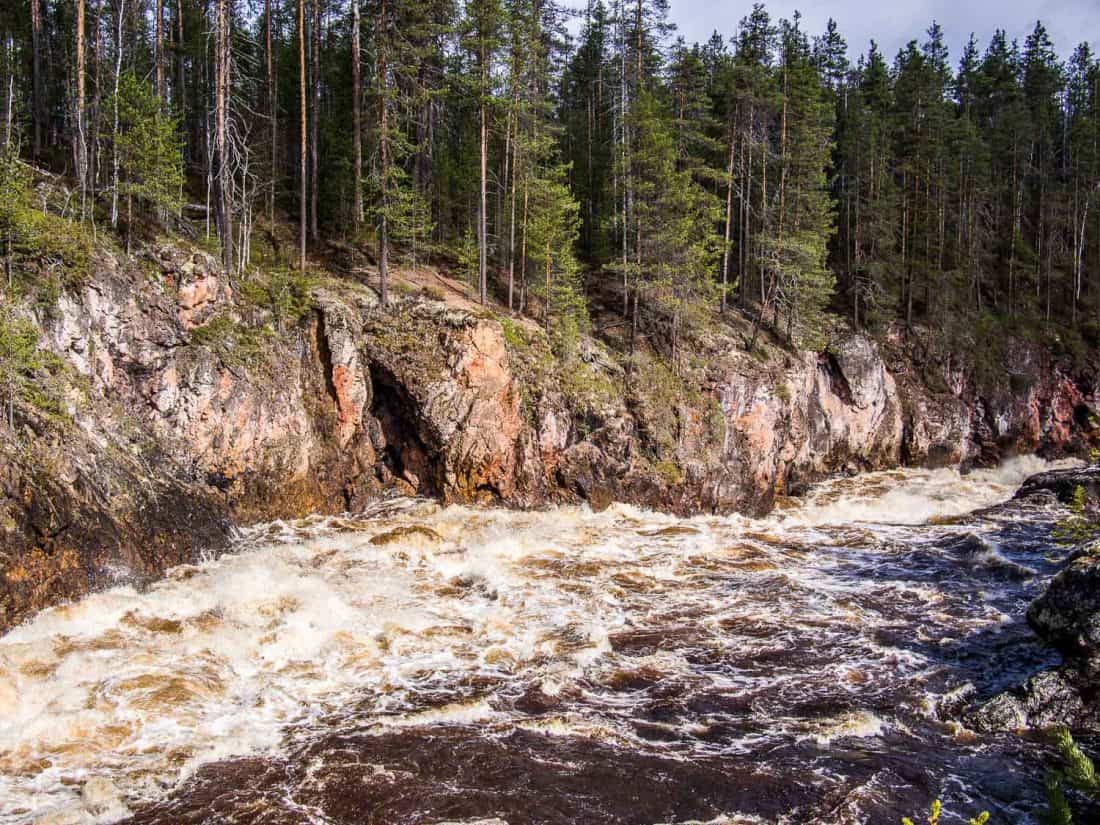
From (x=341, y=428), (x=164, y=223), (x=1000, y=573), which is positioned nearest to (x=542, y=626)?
(x=341, y=428)

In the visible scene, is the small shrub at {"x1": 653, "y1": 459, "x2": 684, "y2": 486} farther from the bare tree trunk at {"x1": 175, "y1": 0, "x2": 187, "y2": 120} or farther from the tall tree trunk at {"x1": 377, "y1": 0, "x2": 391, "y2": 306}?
the bare tree trunk at {"x1": 175, "y1": 0, "x2": 187, "y2": 120}

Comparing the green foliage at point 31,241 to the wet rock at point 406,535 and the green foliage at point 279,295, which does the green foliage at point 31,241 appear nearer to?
the green foliage at point 279,295

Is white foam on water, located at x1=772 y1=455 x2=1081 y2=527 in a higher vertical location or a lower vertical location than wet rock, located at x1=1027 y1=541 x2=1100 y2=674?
lower

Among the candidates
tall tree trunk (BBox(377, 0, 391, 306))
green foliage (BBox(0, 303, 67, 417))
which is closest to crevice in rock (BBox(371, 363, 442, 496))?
tall tree trunk (BBox(377, 0, 391, 306))

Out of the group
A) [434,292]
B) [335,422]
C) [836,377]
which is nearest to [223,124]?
[434,292]

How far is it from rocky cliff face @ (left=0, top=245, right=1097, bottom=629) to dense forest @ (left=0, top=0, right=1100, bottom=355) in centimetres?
258

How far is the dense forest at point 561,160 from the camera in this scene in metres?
23.5

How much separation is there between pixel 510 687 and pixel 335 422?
1134 cm

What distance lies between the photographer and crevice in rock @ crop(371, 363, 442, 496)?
20453 millimetres

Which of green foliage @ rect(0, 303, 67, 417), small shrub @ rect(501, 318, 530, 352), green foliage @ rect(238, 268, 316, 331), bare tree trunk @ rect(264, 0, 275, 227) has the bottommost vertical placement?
green foliage @ rect(0, 303, 67, 417)

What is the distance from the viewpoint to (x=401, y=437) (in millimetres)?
20656

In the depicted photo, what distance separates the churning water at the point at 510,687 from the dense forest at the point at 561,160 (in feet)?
33.0

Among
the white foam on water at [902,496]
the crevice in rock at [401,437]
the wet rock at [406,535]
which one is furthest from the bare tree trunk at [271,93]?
the white foam on water at [902,496]

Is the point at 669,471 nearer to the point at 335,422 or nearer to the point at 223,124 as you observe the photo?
the point at 335,422
